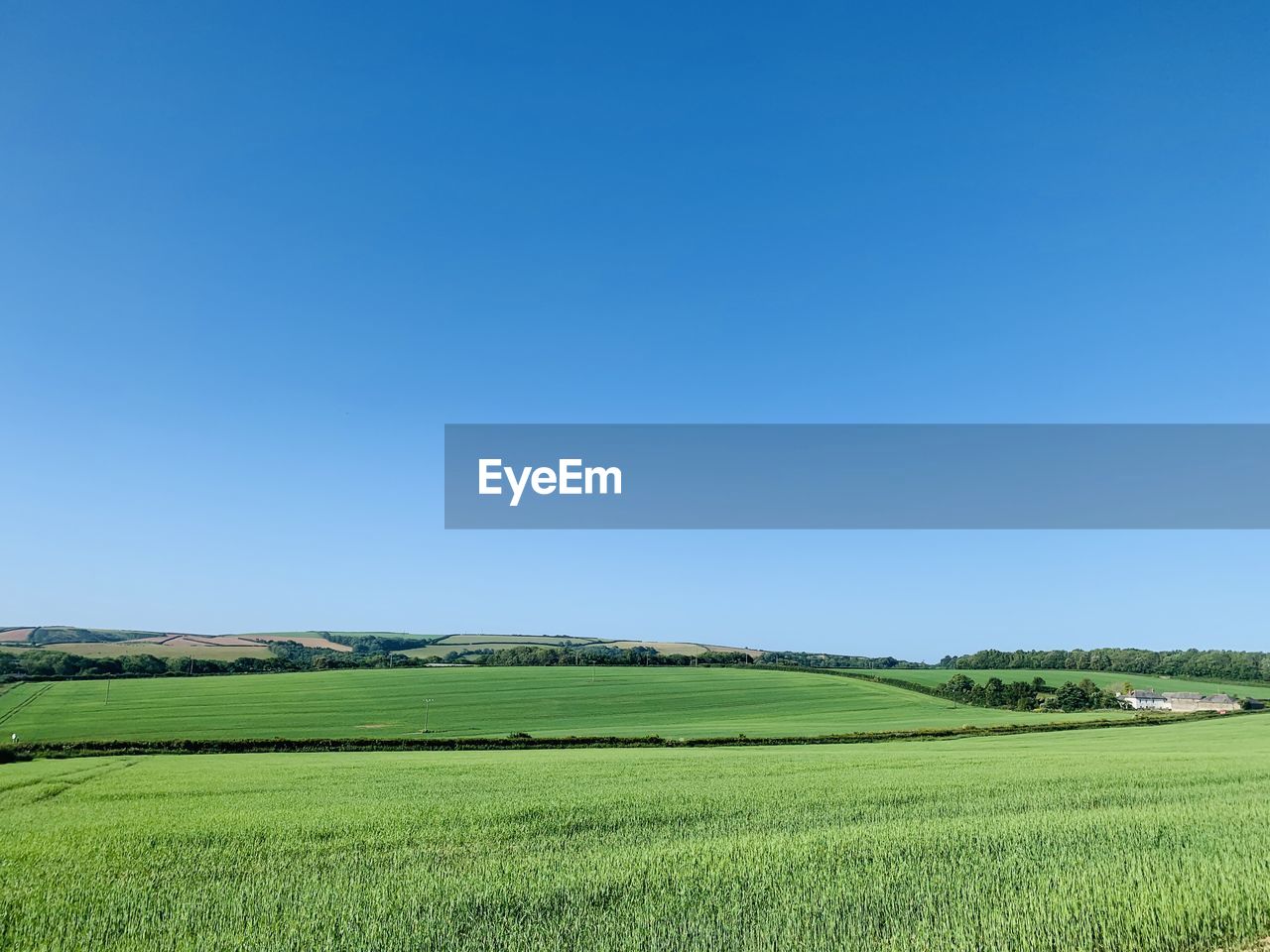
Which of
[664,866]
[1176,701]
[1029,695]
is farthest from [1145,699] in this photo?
[664,866]

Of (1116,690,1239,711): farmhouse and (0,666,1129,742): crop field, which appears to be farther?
(1116,690,1239,711): farmhouse

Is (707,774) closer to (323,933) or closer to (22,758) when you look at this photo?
(323,933)

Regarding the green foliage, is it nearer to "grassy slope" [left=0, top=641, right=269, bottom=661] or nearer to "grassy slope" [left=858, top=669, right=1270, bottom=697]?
"grassy slope" [left=858, top=669, right=1270, bottom=697]

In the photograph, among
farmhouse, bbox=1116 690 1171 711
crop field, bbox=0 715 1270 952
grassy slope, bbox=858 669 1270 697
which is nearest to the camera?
crop field, bbox=0 715 1270 952

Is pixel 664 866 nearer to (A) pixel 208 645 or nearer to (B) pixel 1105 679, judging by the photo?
(B) pixel 1105 679

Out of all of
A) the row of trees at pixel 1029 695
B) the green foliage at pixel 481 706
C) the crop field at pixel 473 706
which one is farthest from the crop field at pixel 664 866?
the row of trees at pixel 1029 695

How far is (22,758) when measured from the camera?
153 ft

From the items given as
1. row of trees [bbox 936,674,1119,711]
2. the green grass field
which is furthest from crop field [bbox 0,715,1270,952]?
the green grass field

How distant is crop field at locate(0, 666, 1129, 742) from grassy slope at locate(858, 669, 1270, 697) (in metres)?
17.9

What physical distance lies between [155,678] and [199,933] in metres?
125

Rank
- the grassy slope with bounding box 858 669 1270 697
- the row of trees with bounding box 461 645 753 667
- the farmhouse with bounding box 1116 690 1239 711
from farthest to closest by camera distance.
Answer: the row of trees with bounding box 461 645 753 667 < the grassy slope with bounding box 858 669 1270 697 < the farmhouse with bounding box 1116 690 1239 711

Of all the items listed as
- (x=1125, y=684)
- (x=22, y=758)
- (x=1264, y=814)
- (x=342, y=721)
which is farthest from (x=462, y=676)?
(x=1264, y=814)

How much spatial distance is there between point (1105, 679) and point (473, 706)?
4040 inches

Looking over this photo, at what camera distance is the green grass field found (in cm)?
10912
